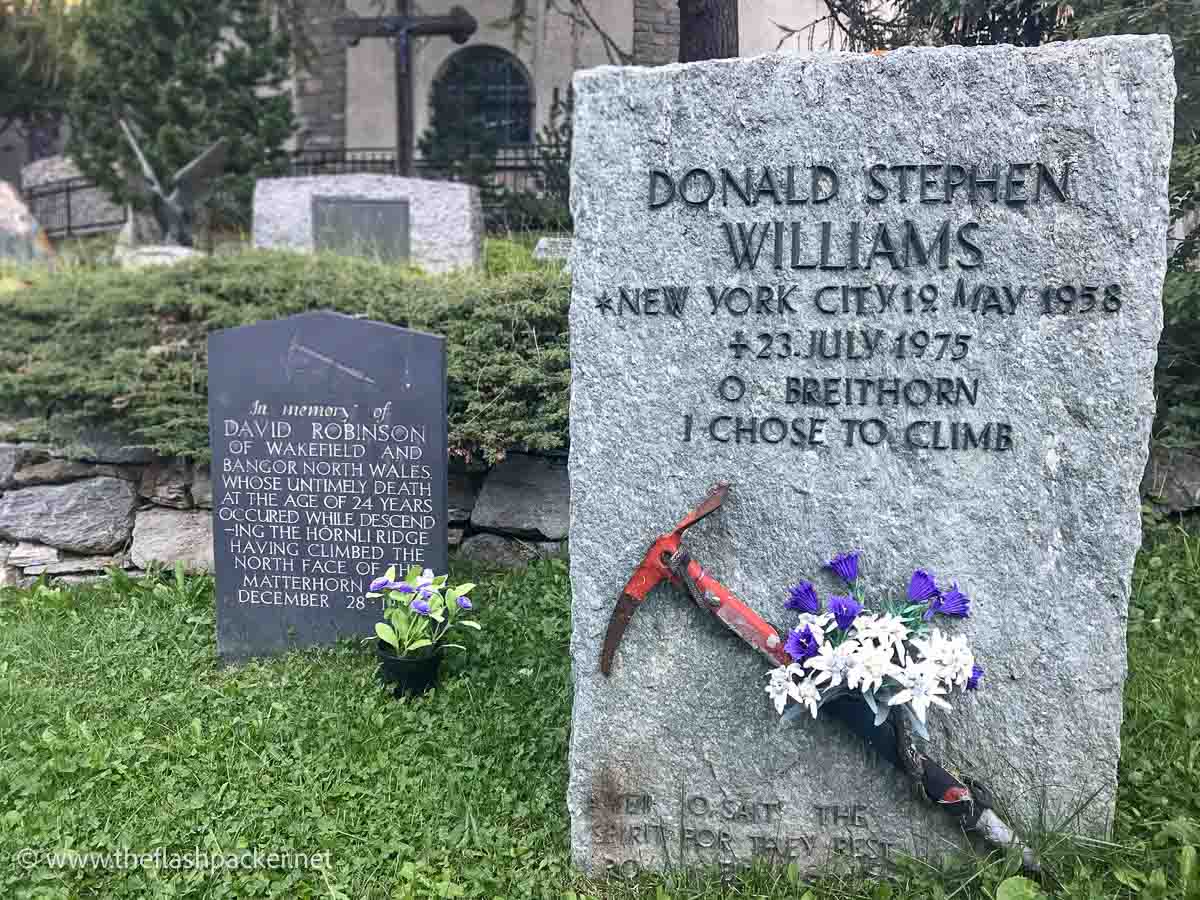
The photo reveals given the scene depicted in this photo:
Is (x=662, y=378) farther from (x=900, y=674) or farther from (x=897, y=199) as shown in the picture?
(x=900, y=674)

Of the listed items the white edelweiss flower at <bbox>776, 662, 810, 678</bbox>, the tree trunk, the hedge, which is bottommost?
the white edelweiss flower at <bbox>776, 662, 810, 678</bbox>

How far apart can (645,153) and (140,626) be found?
124 inches

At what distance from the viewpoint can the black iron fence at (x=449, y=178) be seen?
10891 mm

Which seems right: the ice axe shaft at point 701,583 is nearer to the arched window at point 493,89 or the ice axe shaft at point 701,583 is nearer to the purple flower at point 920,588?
the purple flower at point 920,588

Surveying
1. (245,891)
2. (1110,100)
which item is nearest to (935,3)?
(1110,100)

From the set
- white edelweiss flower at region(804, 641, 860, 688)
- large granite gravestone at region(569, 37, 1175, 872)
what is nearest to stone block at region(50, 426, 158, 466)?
large granite gravestone at region(569, 37, 1175, 872)

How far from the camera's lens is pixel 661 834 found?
2561mm

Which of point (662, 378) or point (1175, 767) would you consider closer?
point (662, 378)

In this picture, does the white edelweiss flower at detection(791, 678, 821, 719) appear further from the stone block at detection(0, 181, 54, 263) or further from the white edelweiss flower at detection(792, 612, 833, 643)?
the stone block at detection(0, 181, 54, 263)

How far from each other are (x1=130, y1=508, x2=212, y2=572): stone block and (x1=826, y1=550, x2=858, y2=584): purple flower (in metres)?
3.62

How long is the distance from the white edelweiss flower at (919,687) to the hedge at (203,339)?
97.8 inches

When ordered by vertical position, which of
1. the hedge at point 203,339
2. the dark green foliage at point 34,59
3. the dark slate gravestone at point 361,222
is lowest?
the hedge at point 203,339

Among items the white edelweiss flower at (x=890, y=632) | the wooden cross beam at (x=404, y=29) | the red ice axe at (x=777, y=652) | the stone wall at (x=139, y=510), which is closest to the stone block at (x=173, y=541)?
the stone wall at (x=139, y=510)

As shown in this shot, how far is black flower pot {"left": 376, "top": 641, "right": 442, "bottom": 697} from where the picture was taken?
3.47 m
